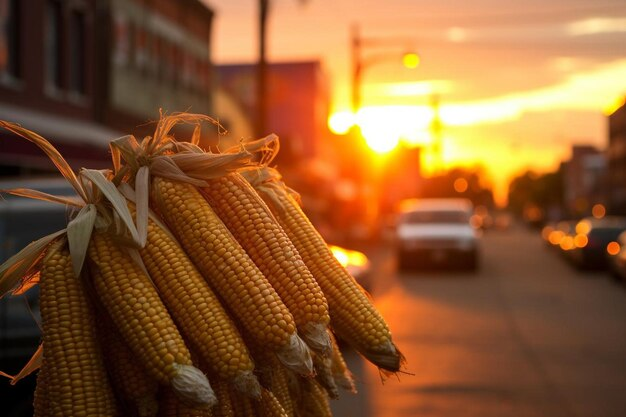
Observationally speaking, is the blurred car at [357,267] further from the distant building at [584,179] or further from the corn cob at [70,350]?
the distant building at [584,179]

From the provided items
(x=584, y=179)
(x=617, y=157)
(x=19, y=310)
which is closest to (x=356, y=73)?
(x=19, y=310)

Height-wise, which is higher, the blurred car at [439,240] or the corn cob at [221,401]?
the corn cob at [221,401]

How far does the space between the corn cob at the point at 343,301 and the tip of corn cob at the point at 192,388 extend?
0.66 metres

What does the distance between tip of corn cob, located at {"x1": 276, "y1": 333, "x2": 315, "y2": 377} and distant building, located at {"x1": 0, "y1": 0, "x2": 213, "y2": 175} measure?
15443 millimetres

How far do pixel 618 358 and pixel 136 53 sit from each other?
67.1ft

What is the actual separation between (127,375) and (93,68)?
79.6 ft

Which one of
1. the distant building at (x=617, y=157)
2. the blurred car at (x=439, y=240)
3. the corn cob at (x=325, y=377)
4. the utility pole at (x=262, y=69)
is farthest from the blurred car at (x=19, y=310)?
the distant building at (x=617, y=157)

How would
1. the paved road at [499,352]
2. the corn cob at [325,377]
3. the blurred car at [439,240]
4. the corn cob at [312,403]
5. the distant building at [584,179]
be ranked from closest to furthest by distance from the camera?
1. the corn cob at [325,377]
2. the corn cob at [312,403]
3. the paved road at [499,352]
4. the blurred car at [439,240]
5. the distant building at [584,179]

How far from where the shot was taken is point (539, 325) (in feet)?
51.4

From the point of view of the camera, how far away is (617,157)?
90250mm

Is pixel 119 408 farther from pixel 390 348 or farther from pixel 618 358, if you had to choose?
pixel 618 358

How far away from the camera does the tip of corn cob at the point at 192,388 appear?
2.53m

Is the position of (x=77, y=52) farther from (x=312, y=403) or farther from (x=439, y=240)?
(x=312, y=403)

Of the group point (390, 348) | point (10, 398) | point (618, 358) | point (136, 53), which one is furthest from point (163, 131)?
point (136, 53)
